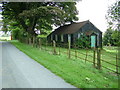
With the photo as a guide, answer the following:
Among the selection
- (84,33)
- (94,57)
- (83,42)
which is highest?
(84,33)

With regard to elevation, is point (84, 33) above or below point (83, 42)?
above

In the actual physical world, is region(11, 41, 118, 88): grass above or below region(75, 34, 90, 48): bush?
below

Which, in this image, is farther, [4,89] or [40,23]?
[40,23]

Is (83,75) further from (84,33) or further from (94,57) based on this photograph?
(84,33)

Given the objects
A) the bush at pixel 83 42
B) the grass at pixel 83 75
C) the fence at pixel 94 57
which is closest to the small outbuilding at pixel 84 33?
the bush at pixel 83 42

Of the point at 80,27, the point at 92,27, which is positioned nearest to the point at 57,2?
the point at 80,27

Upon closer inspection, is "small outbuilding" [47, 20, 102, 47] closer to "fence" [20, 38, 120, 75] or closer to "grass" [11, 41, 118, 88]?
"fence" [20, 38, 120, 75]

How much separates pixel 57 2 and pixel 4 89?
2216 centimetres

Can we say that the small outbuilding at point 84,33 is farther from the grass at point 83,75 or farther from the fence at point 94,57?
the grass at point 83,75

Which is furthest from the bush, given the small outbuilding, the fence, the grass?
the grass

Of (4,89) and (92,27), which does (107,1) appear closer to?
(92,27)

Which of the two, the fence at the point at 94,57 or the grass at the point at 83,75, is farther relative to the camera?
the fence at the point at 94,57

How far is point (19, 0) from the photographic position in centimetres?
2164

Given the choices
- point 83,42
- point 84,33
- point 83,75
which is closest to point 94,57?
point 83,75
